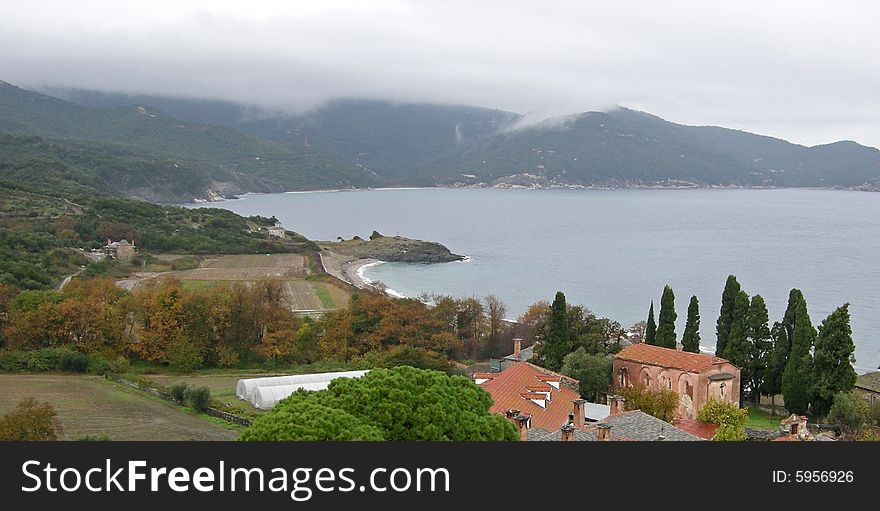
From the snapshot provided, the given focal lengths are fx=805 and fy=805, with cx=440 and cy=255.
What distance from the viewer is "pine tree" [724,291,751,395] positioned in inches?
1303

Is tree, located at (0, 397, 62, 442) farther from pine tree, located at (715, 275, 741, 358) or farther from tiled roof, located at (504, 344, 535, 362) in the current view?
pine tree, located at (715, 275, 741, 358)

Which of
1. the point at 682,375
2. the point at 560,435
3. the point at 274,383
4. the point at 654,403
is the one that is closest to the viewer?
the point at 560,435

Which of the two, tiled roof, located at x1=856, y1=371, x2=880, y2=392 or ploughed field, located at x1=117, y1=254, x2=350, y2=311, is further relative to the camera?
ploughed field, located at x1=117, y1=254, x2=350, y2=311

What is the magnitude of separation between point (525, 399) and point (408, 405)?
40.0 feet

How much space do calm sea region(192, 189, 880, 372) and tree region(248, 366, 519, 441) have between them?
3754 cm

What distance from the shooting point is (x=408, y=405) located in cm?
1459

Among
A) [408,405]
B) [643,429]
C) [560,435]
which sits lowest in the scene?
[643,429]

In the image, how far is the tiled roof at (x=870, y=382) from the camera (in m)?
32.6

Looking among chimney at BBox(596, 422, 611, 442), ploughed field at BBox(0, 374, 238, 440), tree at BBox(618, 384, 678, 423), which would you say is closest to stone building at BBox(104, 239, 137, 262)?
ploughed field at BBox(0, 374, 238, 440)

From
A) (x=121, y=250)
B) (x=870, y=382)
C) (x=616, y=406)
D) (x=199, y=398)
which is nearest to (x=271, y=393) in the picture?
(x=199, y=398)

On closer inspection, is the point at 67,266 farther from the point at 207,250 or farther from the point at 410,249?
the point at 410,249

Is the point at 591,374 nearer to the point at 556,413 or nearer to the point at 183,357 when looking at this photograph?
the point at 556,413

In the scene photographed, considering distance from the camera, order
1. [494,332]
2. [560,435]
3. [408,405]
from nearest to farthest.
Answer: [408,405] < [560,435] < [494,332]

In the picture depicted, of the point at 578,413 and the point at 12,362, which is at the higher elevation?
the point at 578,413
